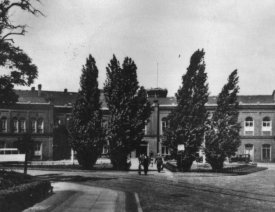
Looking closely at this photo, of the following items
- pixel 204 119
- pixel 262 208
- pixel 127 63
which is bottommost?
pixel 262 208

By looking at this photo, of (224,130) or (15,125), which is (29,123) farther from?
(224,130)

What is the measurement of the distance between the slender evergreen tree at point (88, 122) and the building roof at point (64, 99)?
23.8 m

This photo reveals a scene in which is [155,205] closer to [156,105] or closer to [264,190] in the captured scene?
[264,190]

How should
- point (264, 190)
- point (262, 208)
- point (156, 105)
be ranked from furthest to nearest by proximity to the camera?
point (156, 105)
point (264, 190)
point (262, 208)

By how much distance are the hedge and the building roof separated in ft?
159

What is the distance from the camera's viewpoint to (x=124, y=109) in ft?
131

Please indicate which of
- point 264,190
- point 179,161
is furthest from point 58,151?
point 264,190

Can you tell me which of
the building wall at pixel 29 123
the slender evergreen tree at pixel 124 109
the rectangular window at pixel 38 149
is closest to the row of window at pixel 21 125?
the building wall at pixel 29 123

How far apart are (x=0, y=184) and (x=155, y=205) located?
5.59 metres

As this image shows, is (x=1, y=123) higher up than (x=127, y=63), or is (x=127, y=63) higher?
(x=127, y=63)

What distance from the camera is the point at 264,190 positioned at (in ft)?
74.9

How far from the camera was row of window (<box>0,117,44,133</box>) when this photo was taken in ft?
203

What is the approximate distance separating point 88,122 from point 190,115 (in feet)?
30.8

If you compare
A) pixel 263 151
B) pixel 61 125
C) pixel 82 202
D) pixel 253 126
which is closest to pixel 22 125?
pixel 61 125
